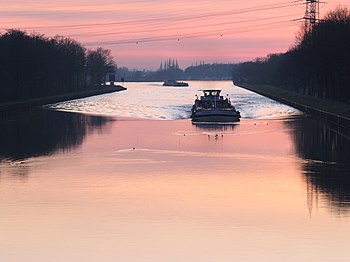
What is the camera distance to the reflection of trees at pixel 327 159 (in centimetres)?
2520

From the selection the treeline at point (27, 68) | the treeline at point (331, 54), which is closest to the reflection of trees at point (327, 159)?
the treeline at point (331, 54)

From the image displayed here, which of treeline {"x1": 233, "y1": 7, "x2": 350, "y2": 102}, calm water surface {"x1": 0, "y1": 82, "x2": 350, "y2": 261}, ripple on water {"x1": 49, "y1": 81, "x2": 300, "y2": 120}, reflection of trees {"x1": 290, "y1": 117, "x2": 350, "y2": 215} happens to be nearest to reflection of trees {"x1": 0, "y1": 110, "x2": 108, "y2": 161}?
calm water surface {"x1": 0, "y1": 82, "x2": 350, "y2": 261}

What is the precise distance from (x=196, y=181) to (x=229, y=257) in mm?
11154

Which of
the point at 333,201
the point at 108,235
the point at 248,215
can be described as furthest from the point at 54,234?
the point at 333,201

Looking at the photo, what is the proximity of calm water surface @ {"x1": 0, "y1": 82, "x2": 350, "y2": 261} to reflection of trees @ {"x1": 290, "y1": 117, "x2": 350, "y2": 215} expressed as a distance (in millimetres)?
52

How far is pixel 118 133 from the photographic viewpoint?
51406mm

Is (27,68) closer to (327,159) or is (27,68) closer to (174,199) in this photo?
(327,159)

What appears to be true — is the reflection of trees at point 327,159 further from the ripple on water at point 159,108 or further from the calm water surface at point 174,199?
the ripple on water at point 159,108

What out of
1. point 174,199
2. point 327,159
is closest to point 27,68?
point 327,159

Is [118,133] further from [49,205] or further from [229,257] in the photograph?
[229,257]

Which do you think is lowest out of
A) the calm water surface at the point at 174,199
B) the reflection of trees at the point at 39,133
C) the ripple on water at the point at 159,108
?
the ripple on water at the point at 159,108

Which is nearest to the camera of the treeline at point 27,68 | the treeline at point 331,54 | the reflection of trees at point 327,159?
the reflection of trees at point 327,159

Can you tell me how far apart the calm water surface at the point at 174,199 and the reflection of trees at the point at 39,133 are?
0.45ft

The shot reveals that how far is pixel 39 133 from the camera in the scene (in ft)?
167
